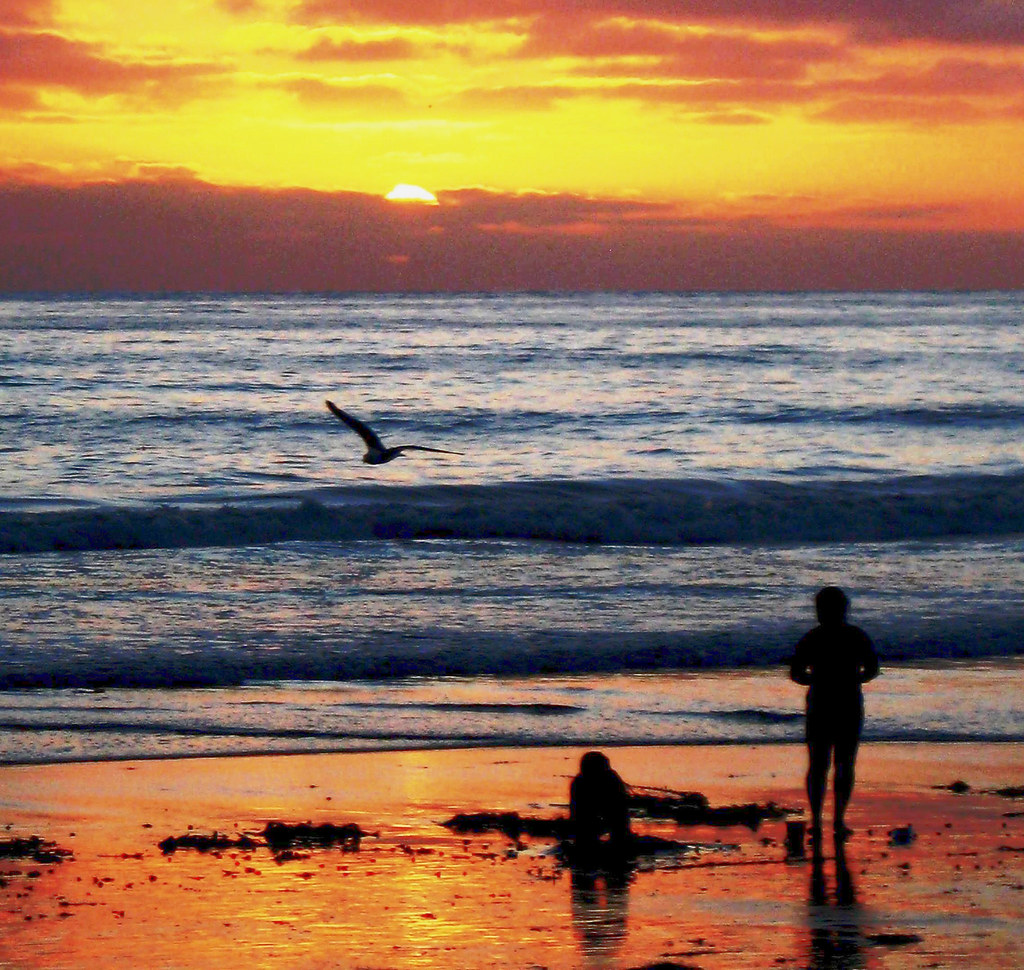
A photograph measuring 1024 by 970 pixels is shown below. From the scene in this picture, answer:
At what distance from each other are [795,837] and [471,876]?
162 cm

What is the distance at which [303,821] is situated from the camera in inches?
298

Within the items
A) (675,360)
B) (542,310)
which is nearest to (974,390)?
(675,360)

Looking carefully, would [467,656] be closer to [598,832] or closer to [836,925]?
[598,832]

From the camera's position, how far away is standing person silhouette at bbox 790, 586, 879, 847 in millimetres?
7070

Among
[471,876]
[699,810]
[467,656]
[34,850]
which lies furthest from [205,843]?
[467,656]

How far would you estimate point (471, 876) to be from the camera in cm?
659

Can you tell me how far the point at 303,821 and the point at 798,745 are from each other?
11.7 ft

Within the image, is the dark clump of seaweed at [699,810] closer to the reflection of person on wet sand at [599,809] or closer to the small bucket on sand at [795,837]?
the small bucket on sand at [795,837]

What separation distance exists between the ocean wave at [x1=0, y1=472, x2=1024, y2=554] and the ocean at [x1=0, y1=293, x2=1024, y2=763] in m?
0.09

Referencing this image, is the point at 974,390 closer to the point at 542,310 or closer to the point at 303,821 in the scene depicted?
the point at 303,821

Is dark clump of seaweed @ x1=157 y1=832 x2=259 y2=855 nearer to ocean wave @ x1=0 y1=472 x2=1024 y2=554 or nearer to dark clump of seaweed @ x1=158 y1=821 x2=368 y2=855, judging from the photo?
dark clump of seaweed @ x1=158 y1=821 x2=368 y2=855

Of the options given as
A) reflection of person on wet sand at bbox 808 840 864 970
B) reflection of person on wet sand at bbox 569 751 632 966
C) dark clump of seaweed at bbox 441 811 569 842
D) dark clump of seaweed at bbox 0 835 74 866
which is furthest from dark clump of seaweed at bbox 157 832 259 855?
reflection of person on wet sand at bbox 808 840 864 970

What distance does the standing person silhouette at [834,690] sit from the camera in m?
7.07

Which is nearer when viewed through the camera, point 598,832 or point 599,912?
point 599,912
